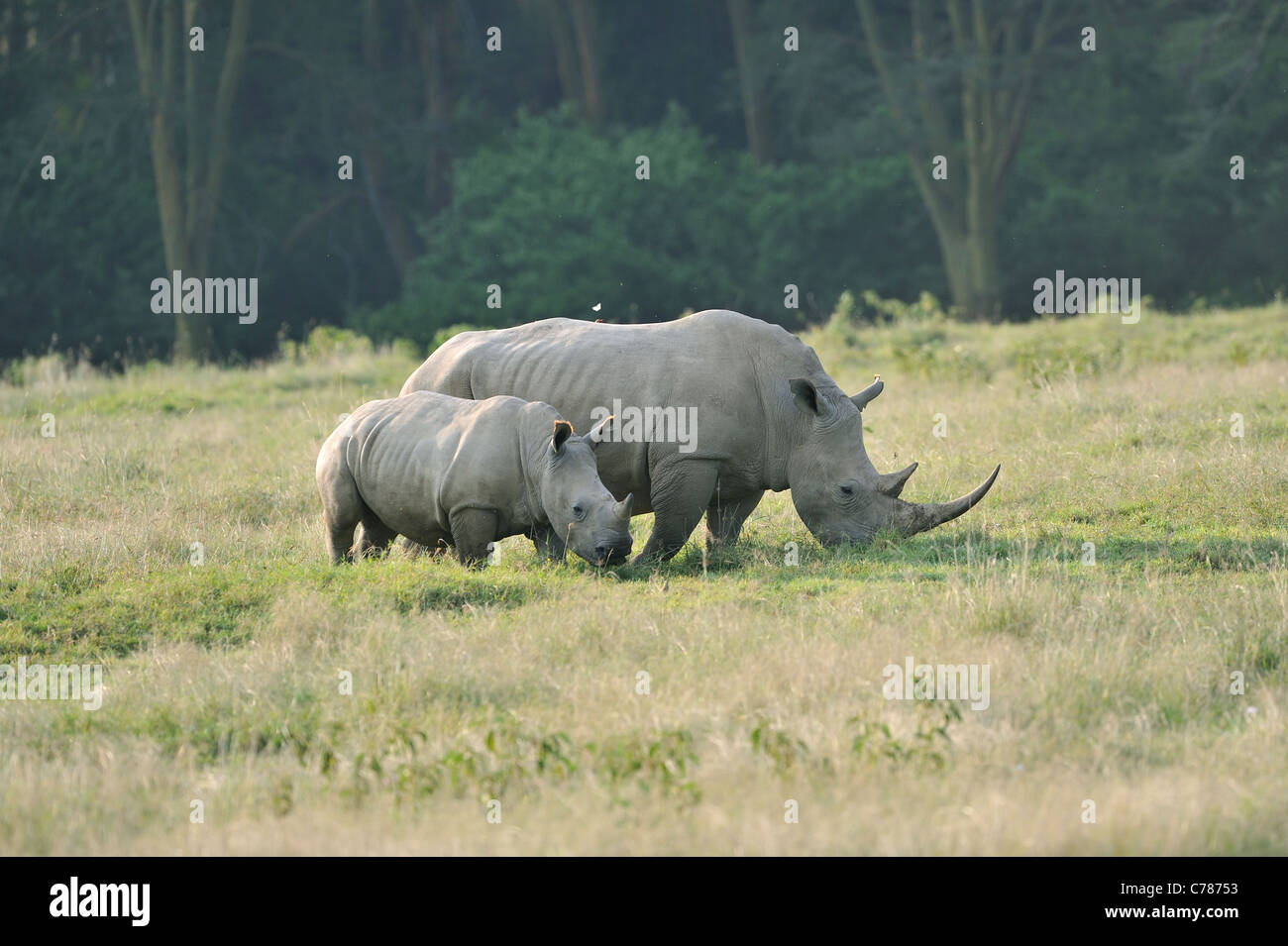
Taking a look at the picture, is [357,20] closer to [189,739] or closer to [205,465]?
[205,465]

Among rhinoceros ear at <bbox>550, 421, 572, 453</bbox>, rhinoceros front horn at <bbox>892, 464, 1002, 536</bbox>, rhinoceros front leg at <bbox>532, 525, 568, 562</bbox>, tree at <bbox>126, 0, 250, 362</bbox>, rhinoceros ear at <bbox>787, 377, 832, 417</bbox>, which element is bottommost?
rhinoceros front leg at <bbox>532, 525, 568, 562</bbox>

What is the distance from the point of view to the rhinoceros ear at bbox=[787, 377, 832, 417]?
32.3 ft

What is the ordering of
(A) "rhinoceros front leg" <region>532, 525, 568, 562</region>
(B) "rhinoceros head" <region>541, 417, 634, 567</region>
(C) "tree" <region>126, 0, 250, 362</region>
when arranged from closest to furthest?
1. (B) "rhinoceros head" <region>541, 417, 634, 567</region>
2. (A) "rhinoceros front leg" <region>532, 525, 568, 562</region>
3. (C) "tree" <region>126, 0, 250, 362</region>

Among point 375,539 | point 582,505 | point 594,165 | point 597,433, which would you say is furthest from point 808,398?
point 594,165

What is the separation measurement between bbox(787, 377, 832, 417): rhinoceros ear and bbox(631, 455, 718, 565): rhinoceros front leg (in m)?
0.68

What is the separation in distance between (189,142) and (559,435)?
22.1m

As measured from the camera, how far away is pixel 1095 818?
18.4 feet

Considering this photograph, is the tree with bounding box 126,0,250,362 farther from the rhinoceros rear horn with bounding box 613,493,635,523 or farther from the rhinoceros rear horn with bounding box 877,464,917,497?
the rhinoceros rear horn with bounding box 613,493,635,523

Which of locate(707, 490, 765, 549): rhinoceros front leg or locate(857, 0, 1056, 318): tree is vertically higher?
locate(857, 0, 1056, 318): tree

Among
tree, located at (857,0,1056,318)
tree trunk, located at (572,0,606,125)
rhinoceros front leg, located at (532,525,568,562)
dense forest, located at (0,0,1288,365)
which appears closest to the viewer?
rhinoceros front leg, located at (532,525,568,562)

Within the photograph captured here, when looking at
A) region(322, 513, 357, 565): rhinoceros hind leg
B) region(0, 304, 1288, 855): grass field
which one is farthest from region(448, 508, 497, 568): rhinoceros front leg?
region(322, 513, 357, 565): rhinoceros hind leg

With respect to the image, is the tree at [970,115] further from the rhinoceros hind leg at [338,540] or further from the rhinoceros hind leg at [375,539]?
the rhinoceros hind leg at [338,540]

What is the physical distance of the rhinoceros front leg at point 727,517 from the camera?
10328 mm
